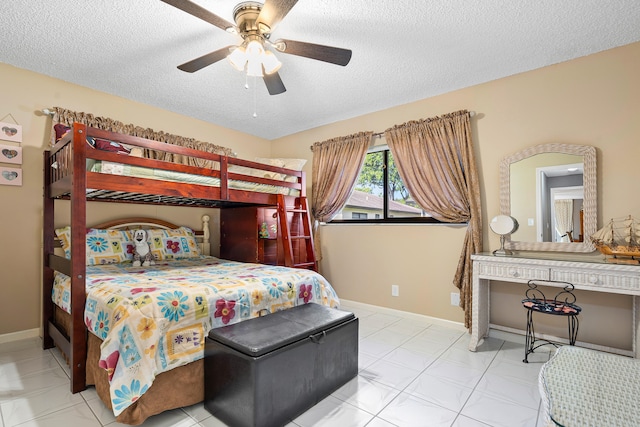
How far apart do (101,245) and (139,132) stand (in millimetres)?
1286

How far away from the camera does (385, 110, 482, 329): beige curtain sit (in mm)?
2912

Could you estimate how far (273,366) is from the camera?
152cm

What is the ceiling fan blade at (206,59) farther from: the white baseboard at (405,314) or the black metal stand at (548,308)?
the white baseboard at (405,314)

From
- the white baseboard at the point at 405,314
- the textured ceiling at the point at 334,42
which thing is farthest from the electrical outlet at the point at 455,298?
the textured ceiling at the point at 334,42

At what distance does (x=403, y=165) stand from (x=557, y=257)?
162cm

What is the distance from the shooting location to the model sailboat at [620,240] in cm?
213

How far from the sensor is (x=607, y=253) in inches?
87.1

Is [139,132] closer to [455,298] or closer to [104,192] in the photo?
[104,192]

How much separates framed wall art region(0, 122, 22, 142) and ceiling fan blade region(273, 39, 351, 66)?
2.50 m

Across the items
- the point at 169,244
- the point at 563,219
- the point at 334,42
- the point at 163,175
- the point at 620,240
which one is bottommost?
the point at 169,244

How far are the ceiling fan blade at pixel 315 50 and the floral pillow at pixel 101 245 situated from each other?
2.44 meters

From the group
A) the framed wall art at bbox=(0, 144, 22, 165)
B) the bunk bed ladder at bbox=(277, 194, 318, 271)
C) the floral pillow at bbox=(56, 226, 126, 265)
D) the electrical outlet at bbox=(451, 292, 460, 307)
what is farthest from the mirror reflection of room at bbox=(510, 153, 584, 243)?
the framed wall art at bbox=(0, 144, 22, 165)

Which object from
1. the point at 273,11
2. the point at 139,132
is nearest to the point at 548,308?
the point at 273,11

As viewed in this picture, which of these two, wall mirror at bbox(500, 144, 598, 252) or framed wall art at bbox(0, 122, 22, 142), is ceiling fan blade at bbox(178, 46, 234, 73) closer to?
framed wall art at bbox(0, 122, 22, 142)
